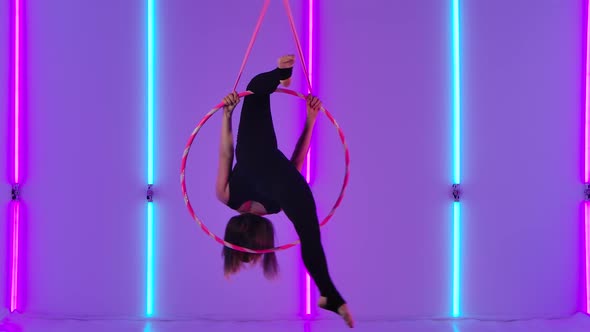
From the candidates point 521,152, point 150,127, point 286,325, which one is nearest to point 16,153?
point 150,127

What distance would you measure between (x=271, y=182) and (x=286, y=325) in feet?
4.36

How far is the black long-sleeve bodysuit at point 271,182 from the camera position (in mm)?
2820

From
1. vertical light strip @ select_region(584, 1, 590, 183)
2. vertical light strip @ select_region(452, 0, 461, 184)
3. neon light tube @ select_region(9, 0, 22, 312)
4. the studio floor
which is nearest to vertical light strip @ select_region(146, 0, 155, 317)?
the studio floor

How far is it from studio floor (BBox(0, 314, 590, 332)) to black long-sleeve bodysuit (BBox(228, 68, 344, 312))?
1041 mm

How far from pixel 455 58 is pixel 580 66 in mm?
905

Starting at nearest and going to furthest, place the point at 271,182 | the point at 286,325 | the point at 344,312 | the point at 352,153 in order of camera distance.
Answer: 1. the point at 344,312
2. the point at 271,182
3. the point at 286,325
4. the point at 352,153

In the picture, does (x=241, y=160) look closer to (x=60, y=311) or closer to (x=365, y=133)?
(x=365, y=133)

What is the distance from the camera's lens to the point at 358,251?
12.7ft

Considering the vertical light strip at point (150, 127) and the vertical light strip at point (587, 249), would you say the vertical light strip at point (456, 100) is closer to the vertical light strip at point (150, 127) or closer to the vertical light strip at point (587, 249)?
the vertical light strip at point (587, 249)

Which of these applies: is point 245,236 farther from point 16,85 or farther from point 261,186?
point 16,85

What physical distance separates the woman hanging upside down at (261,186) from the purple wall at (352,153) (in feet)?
2.74

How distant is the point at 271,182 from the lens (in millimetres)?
2889

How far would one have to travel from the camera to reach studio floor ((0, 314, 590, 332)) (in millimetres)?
3658

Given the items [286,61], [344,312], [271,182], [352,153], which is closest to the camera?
[344,312]
